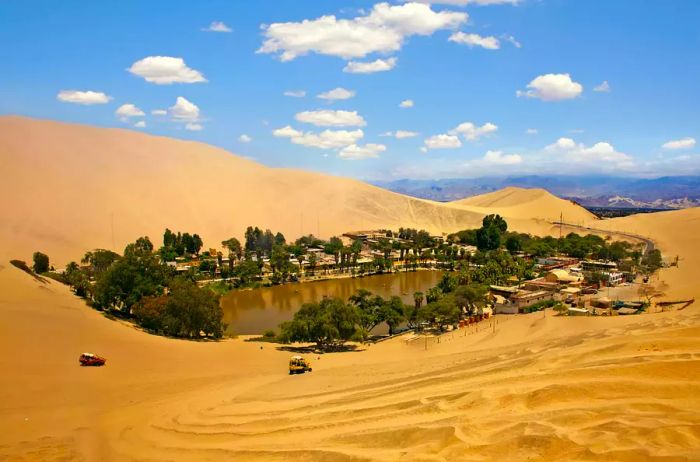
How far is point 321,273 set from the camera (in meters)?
65.1

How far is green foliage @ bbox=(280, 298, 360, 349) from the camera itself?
28359 mm

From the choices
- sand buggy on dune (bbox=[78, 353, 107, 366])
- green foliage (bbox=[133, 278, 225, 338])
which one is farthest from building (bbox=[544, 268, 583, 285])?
sand buggy on dune (bbox=[78, 353, 107, 366])

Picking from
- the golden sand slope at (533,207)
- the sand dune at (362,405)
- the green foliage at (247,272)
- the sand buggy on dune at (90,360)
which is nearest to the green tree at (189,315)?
the sand dune at (362,405)

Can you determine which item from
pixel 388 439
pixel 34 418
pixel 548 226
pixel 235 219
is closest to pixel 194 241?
pixel 235 219

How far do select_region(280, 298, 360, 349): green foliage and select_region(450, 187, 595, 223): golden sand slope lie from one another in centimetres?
10845

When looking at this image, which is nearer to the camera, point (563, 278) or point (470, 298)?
point (470, 298)

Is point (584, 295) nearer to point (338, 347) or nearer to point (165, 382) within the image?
point (338, 347)

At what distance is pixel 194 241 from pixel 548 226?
8147 cm

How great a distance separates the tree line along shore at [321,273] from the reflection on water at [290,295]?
234cm

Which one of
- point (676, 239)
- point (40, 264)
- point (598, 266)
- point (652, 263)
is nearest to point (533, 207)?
point (676, 239)

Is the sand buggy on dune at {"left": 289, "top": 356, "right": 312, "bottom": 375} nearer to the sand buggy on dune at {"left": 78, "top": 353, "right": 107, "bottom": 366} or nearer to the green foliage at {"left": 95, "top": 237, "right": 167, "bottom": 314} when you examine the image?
the sand buggy on dune at {"left": 78, "top": 353, "right": 107, "bottom": 366}

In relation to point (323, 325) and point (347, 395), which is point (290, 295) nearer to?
point (323, 325)

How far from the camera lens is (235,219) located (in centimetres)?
10150

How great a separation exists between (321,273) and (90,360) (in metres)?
46.6
